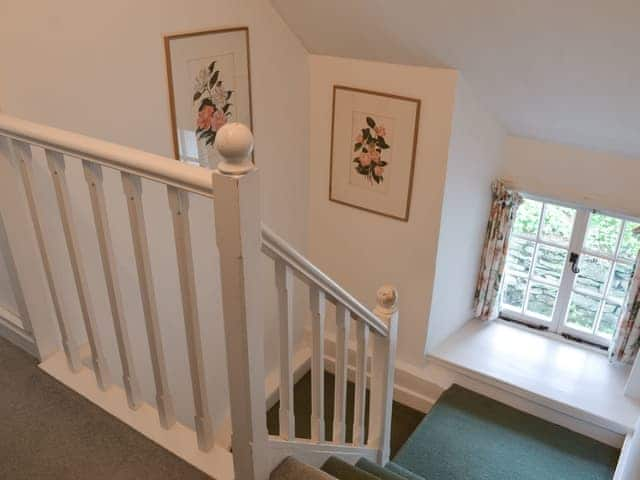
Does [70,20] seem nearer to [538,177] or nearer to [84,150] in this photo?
[84,150]

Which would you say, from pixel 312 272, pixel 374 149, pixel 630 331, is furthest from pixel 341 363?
pixel 630 331

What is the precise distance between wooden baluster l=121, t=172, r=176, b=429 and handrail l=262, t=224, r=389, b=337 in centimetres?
33

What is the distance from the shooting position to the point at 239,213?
112cm

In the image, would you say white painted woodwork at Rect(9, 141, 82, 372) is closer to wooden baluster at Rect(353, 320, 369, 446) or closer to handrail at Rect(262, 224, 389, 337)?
handrail at Rect(262, 224, 389, 337)

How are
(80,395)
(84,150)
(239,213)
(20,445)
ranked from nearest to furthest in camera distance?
(239,213) < (84,150) < (20,445) < (80,395)

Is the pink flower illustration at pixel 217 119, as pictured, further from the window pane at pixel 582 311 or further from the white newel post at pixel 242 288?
the window pane at pixel 582 311

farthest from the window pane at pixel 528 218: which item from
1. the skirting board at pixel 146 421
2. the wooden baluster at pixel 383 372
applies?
the skirting board at pixel 146 421

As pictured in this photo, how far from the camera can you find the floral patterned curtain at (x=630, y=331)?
3.48m

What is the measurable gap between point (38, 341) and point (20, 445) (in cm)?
37

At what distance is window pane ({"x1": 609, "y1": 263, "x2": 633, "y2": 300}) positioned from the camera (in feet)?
12.2

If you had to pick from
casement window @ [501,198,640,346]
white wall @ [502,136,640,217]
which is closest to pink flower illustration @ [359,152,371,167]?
white wall @ [502,136,640,217]

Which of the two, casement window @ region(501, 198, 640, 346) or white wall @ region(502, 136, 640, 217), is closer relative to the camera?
white wall @ region(502, 136, 640, 217)

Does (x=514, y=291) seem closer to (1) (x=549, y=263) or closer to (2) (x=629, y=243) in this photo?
(1) (x=549, y=263)

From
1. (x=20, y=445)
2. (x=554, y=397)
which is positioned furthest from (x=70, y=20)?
(x=554, y=397)
